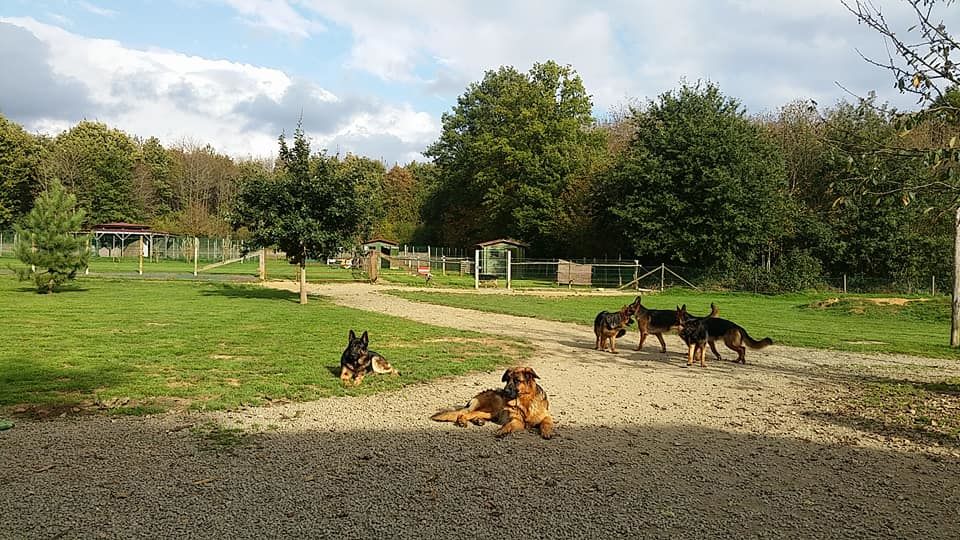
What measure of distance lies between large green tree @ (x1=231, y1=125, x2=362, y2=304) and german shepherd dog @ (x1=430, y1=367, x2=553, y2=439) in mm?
15189

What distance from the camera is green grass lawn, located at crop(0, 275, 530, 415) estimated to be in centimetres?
787

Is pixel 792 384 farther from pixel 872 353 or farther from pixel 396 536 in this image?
pixel 396 536

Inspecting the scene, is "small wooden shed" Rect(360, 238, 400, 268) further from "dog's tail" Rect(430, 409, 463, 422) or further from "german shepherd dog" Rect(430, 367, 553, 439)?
"german shepherd dog" Rect(430, 367, 553, 439)

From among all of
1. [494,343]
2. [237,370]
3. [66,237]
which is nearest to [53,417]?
[237,370]

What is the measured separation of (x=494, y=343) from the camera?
13469mm

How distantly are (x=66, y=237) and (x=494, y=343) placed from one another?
17.9 m

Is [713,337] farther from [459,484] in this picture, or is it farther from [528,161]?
[528,161]

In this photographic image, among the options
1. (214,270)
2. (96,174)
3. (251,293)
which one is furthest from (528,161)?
(96,174)

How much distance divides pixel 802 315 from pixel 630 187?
1788 centimetres

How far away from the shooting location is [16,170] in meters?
66.1

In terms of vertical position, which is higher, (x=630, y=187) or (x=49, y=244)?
(x=630, y=187)

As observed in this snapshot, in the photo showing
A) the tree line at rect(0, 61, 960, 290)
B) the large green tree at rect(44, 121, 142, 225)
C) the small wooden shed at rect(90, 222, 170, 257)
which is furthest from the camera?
the large green tree at rect(44, 121, 142, 225)

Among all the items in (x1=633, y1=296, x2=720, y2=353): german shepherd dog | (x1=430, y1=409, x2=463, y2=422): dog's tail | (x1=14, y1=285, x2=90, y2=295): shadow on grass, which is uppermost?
(x1=633, y1=296, x2=720, y2=353): german shepherd dog

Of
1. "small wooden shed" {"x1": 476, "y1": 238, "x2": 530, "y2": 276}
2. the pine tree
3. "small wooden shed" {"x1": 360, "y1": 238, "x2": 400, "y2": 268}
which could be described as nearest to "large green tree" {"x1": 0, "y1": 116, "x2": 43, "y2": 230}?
"small wooden shed" {"x1": 360, "y1": 238, "x2": 400, "y2": 268}
